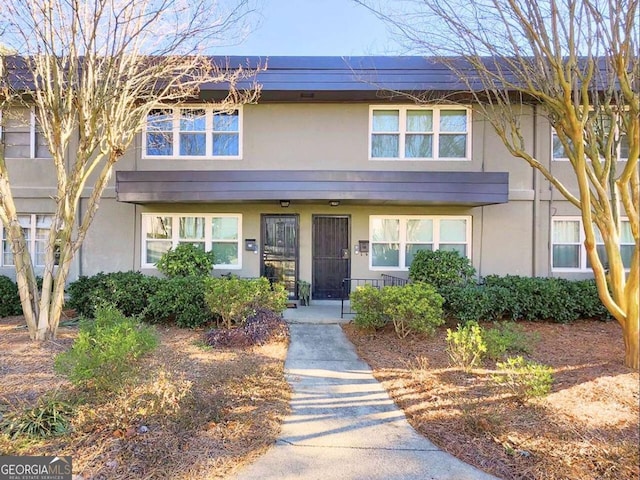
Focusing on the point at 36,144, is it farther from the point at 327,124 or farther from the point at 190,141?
the point at 327,124

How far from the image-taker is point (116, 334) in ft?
13.6

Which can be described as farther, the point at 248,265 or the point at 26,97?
the point at 248,265

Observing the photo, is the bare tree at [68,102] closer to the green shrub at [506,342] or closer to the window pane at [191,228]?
the window pane at [191,228]

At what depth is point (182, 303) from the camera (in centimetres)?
663

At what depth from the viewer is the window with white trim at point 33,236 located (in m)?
8.98

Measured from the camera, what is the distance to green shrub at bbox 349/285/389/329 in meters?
6.23

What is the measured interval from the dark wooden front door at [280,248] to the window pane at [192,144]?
2329 millimetres

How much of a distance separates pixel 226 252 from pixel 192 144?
9.43 feet

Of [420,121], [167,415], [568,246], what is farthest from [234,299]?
[568,246]

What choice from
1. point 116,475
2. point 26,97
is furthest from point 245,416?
point 26,97

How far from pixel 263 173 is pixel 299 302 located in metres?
3.29

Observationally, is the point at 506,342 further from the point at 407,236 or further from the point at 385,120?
the point at 385,120

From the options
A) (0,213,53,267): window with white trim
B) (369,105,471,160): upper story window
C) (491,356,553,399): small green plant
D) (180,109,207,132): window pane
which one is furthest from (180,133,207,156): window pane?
(491,356,553,399): small green plant

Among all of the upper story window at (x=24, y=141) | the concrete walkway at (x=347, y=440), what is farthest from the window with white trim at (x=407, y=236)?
the upper story window at (x=24, y=141)
